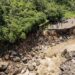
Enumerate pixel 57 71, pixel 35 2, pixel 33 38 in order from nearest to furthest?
pixel 57 71
pixel 33 38
pixel 35 2

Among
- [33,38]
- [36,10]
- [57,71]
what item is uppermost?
[36,10]

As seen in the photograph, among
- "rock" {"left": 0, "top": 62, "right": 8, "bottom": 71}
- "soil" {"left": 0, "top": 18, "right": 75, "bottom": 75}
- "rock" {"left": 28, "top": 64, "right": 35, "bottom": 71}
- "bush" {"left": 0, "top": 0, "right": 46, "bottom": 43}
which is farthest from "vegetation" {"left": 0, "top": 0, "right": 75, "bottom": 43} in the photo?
"rock" {"left": 28, "top": 64, "right": 35, "bottom": 71}

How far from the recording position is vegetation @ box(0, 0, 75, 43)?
20.8 metres

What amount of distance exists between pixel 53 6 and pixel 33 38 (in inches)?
186

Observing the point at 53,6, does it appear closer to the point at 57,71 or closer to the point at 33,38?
the point at 33,38

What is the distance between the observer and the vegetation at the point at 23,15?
68.2 feet

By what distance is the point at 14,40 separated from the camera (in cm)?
2070

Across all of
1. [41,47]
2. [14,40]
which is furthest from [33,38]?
[14,40]

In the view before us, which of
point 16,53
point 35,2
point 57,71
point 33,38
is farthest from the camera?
point 35,2

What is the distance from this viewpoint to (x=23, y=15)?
22625 mm

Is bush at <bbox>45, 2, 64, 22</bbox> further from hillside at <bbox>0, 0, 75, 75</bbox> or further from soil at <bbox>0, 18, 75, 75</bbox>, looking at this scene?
soil at <bbox>0, 18, 75, 75</bbox>

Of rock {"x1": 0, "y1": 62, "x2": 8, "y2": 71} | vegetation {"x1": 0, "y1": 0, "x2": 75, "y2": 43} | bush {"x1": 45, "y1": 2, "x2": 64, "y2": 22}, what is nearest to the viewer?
rock {"x1": 0, "y1": 62, "x2": 8, "y2": 71}

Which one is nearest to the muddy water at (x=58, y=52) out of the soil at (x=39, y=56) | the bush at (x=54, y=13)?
the soil at (x=39, y=56)

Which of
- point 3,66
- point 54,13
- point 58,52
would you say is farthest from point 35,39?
point 3,66
